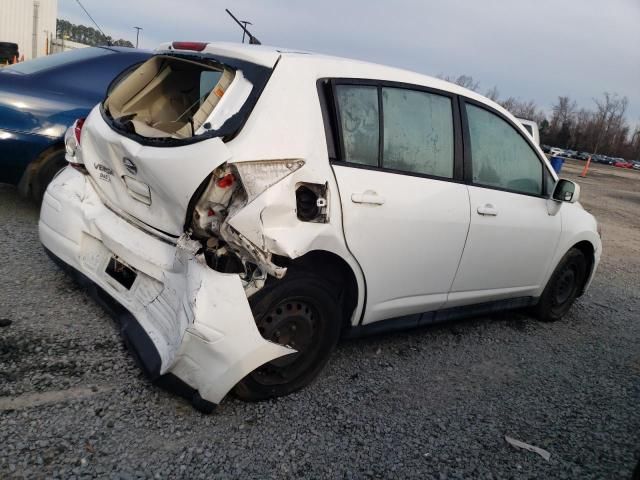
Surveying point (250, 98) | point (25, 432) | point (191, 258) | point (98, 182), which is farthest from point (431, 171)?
point (25, 432)

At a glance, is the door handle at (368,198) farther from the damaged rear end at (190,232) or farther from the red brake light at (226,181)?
the red brake light at (226,181)

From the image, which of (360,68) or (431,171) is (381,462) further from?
(360,68)

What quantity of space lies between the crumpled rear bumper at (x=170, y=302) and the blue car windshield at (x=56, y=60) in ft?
8.04

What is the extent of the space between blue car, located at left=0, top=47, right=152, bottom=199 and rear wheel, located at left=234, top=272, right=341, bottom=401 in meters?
2.90

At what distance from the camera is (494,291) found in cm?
401

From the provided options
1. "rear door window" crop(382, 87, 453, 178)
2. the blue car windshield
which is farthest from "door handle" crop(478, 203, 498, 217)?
the blue car windshield

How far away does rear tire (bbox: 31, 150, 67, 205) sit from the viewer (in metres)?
4.77

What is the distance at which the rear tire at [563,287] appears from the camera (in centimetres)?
465

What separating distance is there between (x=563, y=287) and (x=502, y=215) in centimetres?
159

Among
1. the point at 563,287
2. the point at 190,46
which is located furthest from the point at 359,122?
the point at 563,287

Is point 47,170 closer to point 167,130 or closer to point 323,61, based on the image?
point 167,130

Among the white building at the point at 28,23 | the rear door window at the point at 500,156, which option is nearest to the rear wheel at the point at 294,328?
the rear door window at the point at 500,156

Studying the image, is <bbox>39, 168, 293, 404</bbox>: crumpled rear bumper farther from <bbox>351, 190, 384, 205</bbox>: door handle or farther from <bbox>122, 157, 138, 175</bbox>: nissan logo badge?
<bbox>351, 190, 384, 205</bbox>: door handle

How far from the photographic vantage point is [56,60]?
16.8 ft
